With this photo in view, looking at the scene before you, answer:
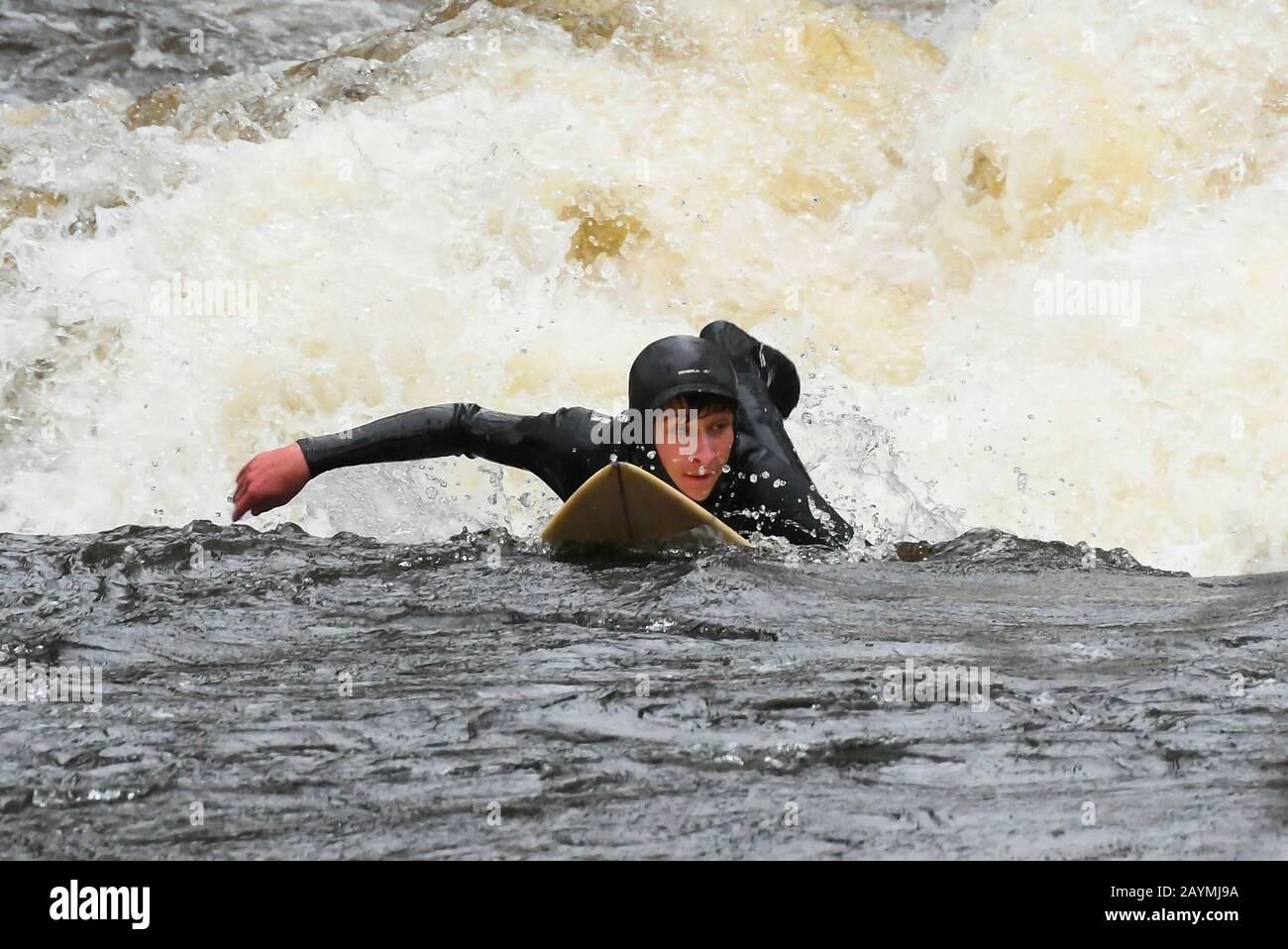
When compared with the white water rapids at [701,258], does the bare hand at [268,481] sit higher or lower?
lower

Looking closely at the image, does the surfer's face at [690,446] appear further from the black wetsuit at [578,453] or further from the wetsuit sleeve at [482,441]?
the wetsuit sleeve at [482,441]

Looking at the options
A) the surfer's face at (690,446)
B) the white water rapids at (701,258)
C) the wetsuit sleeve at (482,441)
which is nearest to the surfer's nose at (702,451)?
the surfer's face at (690,446)

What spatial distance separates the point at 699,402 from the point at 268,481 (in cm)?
128

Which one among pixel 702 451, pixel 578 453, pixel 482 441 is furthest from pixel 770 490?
pixel 482 441

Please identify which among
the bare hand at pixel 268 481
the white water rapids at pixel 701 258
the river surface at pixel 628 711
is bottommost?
the river surface at pixel 628 711

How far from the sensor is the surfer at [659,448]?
464 cm

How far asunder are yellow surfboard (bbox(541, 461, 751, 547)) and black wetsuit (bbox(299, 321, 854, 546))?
0.12 metres

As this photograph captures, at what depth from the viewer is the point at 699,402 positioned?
4.66 meters

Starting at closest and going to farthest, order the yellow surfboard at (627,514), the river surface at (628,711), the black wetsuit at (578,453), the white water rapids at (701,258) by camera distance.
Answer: the river surface at (628,711) < the yellow surfboard at (627,514) < the black wetsuit at (578,453) < the white water rapids at (701,258)

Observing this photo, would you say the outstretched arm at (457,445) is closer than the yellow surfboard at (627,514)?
No

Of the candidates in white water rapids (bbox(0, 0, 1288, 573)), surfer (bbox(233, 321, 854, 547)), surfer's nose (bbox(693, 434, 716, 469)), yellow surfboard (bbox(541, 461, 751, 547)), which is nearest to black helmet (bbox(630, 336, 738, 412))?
surfer (bbox(233, 321, 854, 547))

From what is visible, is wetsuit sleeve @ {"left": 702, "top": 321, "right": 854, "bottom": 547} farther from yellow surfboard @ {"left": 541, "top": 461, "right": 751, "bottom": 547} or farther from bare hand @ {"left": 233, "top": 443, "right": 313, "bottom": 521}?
bare hand @ {"left": 233, "top": 443, "right": 313, "bottom": 521}

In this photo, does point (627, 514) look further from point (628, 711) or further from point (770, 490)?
point (628, 711)

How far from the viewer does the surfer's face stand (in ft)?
15.3
